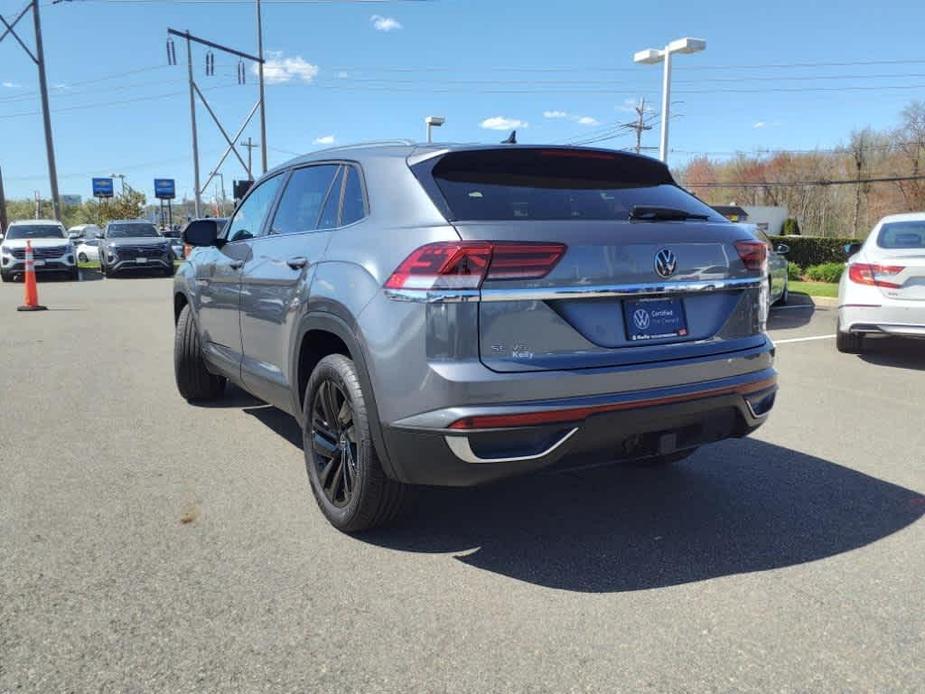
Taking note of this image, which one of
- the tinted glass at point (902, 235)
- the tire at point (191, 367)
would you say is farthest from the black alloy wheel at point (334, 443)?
the tinted glass at point (902, 235)

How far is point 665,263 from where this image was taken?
10.0 ft

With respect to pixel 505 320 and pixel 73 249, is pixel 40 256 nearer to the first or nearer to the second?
pixel 73 249

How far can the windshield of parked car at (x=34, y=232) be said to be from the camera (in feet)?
70.2

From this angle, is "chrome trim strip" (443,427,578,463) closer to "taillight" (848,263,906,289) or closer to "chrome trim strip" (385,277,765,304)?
"chrome trim strip" (385,277,765,304)

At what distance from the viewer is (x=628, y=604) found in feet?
9.21

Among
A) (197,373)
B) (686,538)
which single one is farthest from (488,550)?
(197,373)

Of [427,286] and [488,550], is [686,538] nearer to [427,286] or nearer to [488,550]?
[488,550]

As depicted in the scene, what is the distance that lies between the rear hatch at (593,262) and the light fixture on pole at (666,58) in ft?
46.3

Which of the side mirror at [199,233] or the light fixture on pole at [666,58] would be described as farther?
the light fixture on pole at [666,58]

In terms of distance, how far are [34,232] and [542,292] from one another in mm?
23029

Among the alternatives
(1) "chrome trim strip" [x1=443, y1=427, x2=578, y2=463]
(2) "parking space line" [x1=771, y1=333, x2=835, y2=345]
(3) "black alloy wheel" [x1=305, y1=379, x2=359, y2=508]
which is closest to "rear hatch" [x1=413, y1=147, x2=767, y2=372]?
(1) "chrome trim strip" [x1=443, y1=427, x2=578, y2=463]

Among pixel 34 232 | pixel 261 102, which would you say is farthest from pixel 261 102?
pixel 34 232

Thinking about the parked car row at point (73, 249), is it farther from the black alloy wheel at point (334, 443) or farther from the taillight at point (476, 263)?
the taillight at point (476, 263)

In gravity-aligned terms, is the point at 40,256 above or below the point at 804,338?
above
